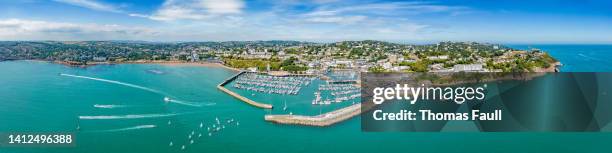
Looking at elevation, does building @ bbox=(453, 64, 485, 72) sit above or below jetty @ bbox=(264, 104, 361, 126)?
above

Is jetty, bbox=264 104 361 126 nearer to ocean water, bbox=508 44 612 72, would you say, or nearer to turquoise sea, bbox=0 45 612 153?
turquoise sea, bbox=0 45 612 153

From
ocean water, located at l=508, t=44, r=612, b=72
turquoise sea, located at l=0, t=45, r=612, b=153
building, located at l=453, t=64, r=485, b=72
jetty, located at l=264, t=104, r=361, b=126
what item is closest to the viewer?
turquoise sea, located at l=0, t=45, r=612, b=153

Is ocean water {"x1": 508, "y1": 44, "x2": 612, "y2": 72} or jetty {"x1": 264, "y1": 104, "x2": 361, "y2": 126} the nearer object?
jetty {"x1": 264, "y1": 104, "x2": 361, "y2": 126}

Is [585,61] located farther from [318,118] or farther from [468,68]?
[318,118]

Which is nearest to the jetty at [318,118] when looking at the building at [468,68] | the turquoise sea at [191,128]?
the turquoise sea at [191,128]

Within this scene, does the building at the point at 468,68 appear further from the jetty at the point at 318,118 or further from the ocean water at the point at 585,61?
the jetty at the point at 318,118

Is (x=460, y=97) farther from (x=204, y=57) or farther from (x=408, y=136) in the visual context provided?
(x=204, y=57)

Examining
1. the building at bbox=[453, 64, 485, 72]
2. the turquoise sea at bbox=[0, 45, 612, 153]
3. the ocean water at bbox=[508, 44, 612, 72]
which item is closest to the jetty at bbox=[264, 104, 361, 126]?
the turquoise sea at bbox=[0, 45, 612, 153]

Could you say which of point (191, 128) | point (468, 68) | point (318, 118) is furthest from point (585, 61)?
point (191, 128)
